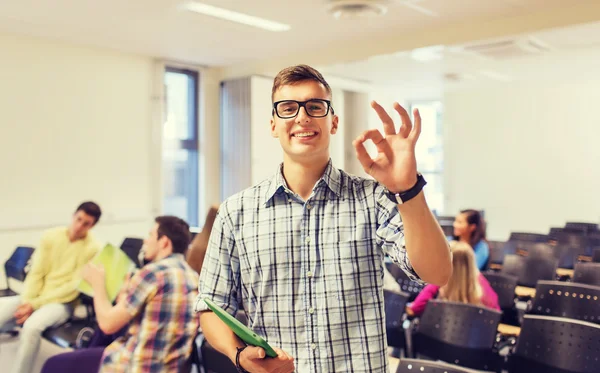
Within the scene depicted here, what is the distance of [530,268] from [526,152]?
599 centimetres

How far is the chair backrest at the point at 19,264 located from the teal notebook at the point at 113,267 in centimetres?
227

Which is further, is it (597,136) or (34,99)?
(597,136)

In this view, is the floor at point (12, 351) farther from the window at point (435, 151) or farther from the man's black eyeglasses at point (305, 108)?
the window at point (435, 151)

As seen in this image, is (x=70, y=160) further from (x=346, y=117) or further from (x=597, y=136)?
(x=597, y=136)

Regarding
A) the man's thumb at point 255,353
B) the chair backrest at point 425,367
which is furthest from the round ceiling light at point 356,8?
the man's thumb at point 255,353

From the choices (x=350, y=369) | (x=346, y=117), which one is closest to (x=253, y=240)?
(x=350, y=369)

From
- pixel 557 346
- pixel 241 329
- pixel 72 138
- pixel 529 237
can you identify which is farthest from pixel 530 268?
pixel 72 138

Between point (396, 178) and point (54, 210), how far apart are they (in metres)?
6.14

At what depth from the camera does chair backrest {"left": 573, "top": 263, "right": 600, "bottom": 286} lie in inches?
163

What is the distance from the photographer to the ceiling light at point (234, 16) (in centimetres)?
510

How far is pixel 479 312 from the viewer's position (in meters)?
2.86

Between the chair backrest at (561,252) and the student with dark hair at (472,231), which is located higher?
the student with dark hair at (472,231)

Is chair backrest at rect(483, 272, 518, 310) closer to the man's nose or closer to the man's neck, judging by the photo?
the man's neck

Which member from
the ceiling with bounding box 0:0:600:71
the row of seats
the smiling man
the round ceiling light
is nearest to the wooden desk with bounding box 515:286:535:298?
the row of seats
